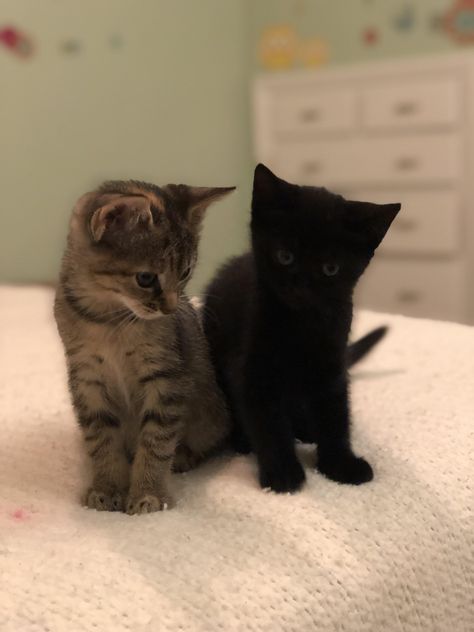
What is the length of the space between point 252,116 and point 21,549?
3.06m

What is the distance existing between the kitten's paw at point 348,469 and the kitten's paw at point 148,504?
0.21 metres

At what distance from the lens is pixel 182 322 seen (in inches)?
40.4

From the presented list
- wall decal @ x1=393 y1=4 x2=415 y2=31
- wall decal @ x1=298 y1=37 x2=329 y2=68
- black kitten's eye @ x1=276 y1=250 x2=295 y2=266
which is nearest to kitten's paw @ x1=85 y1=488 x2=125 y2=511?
black kitten's eye @ x1=276 y1=250 x2=295 y2=266

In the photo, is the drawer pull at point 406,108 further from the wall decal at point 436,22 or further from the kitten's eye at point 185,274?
the kitten's eye at point 185,274

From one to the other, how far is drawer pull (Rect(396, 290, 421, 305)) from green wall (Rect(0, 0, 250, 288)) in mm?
746

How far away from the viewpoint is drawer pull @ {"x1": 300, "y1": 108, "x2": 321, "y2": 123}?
323 centimetres

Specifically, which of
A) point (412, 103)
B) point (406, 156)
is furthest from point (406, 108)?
point (406, 156)

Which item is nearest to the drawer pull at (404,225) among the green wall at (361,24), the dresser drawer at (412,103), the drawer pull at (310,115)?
the dresser drawer at (412,103)

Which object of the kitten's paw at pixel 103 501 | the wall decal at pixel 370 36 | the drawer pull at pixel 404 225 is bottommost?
the drawer pull at pixel 404 225

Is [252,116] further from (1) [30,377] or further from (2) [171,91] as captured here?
(1) [30,377]

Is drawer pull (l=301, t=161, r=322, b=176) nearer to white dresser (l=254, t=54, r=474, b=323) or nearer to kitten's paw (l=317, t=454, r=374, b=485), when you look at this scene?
white dresser (l=254, t=54, r=474, b=323)

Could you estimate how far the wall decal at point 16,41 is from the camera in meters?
2.72

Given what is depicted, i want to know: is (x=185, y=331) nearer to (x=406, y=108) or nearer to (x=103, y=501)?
(x=103, y=501)

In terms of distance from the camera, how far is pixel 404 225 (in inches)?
122
